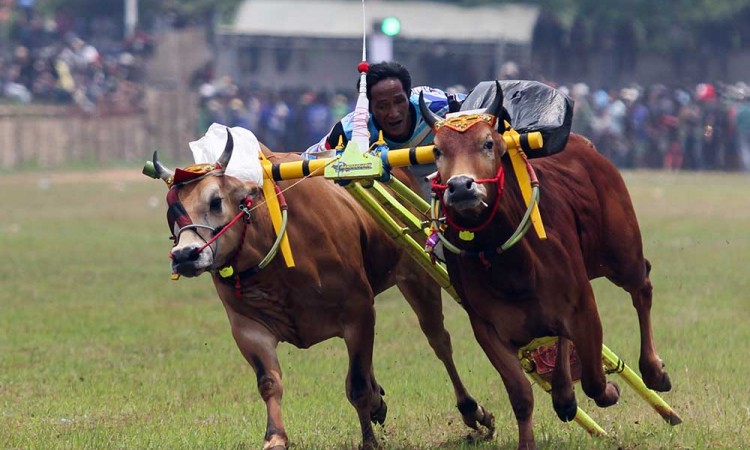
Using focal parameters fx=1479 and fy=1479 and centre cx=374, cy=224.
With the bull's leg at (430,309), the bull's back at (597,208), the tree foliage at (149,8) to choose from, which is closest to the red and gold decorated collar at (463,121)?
the bull's back at (597,208)

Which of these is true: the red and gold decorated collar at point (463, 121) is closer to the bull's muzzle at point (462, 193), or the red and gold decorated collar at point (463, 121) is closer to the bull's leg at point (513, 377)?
the bull's muzzle at point (462, 193)

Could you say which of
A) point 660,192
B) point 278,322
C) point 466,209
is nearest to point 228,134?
point 278,322

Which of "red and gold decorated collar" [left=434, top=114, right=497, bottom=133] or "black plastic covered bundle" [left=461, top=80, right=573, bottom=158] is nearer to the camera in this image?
"red and gold decorated collar" [left=434, top=114, right=497, bottom=133]

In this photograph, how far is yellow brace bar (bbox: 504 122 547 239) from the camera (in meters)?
7.48

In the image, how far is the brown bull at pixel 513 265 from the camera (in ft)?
23.9

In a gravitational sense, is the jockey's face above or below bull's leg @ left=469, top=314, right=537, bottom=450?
above

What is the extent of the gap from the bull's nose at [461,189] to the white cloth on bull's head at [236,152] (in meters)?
1.52

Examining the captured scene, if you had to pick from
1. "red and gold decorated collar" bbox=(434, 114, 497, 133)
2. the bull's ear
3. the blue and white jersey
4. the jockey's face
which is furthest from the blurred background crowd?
"red and gold decorated collar" bbox=(434, 114, 497, 133)

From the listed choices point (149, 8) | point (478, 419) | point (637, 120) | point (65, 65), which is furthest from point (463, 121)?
point (149, 8)

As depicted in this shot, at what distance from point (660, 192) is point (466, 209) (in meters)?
23.8

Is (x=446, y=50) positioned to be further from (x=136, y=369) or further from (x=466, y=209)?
(x=466, y=209)

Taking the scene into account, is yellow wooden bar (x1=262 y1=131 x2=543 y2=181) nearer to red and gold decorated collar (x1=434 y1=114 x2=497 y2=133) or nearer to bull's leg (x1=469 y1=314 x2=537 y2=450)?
red and gold decorated collar (x1=434 y1=114 x2=497 y2=133)

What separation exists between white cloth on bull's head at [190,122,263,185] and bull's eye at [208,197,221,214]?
0.21 m

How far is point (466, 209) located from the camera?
719 centimetres
